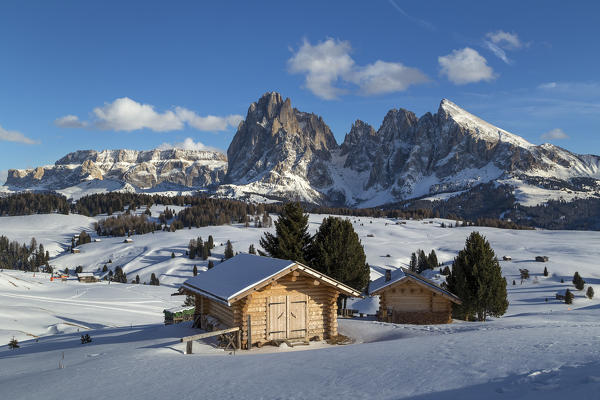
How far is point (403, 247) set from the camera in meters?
145

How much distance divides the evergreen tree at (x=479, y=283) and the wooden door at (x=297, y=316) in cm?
1968

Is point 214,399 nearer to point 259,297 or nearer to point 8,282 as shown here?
point 259,297

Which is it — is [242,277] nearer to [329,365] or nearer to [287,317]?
[287,317]

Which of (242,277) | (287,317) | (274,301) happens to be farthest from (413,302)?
(242,277)

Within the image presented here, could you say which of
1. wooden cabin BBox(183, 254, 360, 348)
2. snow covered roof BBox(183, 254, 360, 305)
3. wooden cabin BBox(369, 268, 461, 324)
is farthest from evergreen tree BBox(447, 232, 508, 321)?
wooden cabin BBox(183, 254, 360, 348)

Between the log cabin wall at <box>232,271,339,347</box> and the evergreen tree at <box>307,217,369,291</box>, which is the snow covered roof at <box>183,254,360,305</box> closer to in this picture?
the log cabin wall at <box>232,271,339,347</box>

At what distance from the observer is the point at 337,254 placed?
39.8 meters

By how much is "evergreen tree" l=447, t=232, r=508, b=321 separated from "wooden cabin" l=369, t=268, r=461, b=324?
5437 millimetres

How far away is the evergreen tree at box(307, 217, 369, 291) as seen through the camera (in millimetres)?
39094

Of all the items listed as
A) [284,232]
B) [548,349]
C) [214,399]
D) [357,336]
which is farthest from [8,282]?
[548,349]

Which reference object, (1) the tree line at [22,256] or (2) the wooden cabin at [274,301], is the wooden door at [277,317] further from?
(1) the tree line at [22,256]

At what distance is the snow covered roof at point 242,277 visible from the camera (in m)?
20.0

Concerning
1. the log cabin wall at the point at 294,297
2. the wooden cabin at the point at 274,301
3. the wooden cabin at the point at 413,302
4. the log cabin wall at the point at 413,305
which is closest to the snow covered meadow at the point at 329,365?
the log cabin wall at the point at 294,297

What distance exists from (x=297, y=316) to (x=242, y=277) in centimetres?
351
